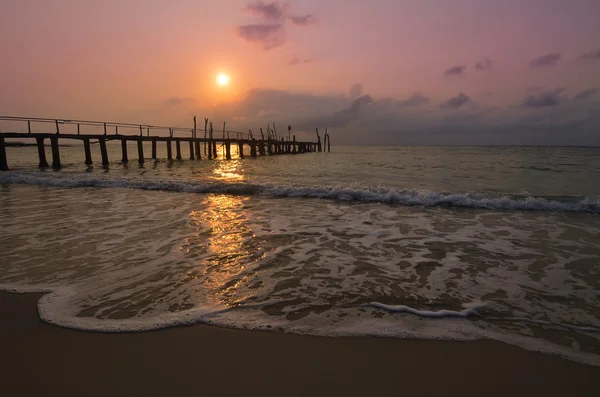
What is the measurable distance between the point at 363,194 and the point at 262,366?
9.87m

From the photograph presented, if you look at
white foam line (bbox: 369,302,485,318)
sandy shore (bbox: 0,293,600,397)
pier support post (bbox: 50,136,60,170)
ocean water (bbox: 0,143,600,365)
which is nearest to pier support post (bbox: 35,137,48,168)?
pier support post (bbox: 50,136,60,170)

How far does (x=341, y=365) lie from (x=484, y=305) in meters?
2.05

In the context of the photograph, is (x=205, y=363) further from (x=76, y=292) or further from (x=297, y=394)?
(x=76, y=292)

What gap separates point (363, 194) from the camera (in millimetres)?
11953

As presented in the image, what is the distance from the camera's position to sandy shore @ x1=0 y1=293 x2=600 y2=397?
7.43 ft

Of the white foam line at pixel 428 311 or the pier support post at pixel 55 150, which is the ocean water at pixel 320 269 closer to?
the white foam line at pixel 428 311

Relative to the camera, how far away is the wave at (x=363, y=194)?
10422 millimetres

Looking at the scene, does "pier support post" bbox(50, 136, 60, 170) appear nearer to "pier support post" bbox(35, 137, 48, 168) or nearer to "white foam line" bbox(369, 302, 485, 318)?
"pier support post" bbox(35, 137, 48, 168)

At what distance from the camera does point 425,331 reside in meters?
3.07

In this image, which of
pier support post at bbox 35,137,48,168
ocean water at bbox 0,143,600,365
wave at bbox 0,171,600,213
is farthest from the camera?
pier support post at bbox 35,137,48,168

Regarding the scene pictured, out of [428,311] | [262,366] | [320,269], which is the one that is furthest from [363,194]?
[262,366]

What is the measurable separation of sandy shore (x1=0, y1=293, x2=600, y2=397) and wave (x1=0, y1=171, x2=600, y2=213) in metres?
8.72

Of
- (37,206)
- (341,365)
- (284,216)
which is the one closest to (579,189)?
(284,216)

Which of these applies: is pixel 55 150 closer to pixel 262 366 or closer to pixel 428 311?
pixel 262 366
